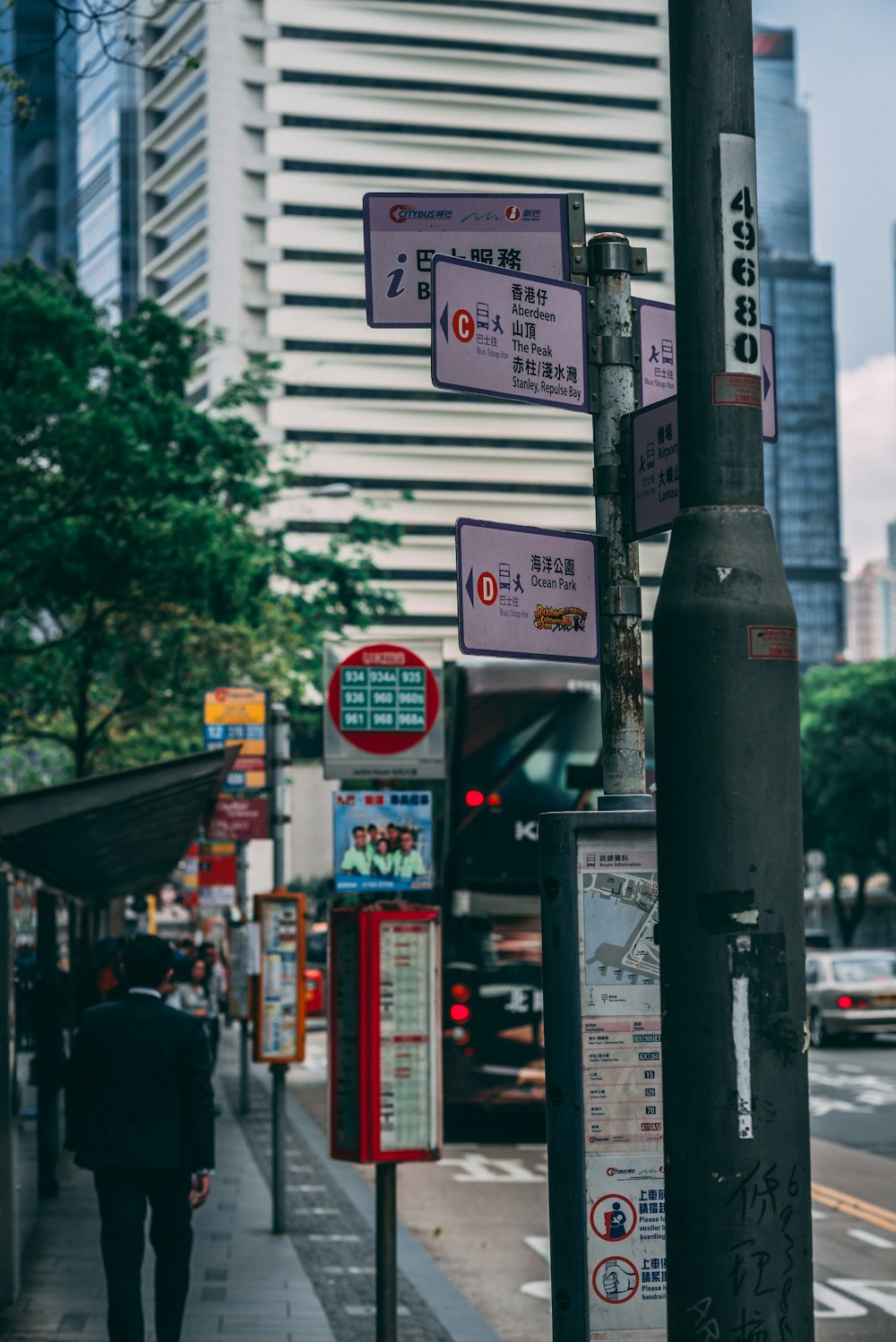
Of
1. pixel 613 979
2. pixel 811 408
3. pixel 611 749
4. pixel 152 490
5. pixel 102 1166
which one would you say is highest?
pixel 811 408

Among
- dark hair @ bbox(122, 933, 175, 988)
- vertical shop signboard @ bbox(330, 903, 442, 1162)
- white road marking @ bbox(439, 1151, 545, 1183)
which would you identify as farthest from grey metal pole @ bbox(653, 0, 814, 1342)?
white road marking @ bbox(439, 1151, 545, 1183)

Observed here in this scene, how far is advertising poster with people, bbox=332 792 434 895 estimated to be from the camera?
26.4 feet

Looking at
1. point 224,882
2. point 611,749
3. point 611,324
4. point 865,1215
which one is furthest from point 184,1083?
point 224,882

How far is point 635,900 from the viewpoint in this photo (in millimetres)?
4855

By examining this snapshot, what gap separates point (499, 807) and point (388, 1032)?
30.1ft

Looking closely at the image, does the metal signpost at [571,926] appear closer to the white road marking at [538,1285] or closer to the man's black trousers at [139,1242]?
the man's black trousers at [139,1242]

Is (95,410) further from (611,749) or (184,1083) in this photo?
(611,749)

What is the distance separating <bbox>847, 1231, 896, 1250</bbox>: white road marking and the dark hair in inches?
231

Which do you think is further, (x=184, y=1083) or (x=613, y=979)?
(x=184, y=1083)

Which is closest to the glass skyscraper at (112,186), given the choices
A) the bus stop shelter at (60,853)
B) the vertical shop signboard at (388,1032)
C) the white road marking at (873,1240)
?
the bus stop shelter at (60,853)

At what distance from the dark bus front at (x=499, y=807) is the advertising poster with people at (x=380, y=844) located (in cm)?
802

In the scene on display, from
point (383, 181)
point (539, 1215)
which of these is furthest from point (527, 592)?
point (383, 181)

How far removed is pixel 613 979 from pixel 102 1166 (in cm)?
320

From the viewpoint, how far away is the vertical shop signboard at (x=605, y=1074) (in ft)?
15.5
